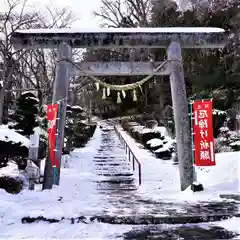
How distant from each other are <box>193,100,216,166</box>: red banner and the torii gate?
392mm

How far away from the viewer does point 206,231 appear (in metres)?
6.18

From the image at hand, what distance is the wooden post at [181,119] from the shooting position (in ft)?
31.4

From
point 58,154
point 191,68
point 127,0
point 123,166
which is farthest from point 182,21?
point 58,154

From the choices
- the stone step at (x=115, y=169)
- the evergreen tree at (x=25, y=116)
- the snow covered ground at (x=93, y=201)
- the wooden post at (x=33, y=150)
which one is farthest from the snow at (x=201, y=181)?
the evergreen tree at (x=25, y=116)

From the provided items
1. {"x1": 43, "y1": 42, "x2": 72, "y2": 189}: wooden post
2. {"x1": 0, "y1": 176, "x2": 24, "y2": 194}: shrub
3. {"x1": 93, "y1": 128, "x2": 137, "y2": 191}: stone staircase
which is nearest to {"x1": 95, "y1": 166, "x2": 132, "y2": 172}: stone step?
{"x1": 93, "y1": 128, "x2": 137, "y2": 191}: stone staircase

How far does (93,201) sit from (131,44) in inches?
193

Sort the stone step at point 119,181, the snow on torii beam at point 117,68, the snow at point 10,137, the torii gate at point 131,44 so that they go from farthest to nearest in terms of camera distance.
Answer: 1. the stone step at point 119,181
2. the snow at point 10,137
3. the snow on torii beam at point 117,68
4. the torii gate at point 131,44

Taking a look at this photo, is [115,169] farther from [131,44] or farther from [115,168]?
[131,44]

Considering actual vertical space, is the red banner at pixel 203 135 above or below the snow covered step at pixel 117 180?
above

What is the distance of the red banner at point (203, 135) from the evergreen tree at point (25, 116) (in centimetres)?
876

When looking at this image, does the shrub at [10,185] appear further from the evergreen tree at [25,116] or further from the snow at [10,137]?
the evergreen tree at [25,116]

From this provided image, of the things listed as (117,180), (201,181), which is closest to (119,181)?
(117,180)

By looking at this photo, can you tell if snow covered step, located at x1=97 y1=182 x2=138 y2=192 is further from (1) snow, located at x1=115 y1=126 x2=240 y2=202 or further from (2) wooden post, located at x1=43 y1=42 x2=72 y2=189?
(2) wooden post, located at x1=43 y1=42 x2=72 y2=189

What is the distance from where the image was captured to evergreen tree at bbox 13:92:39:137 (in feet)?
50.3
